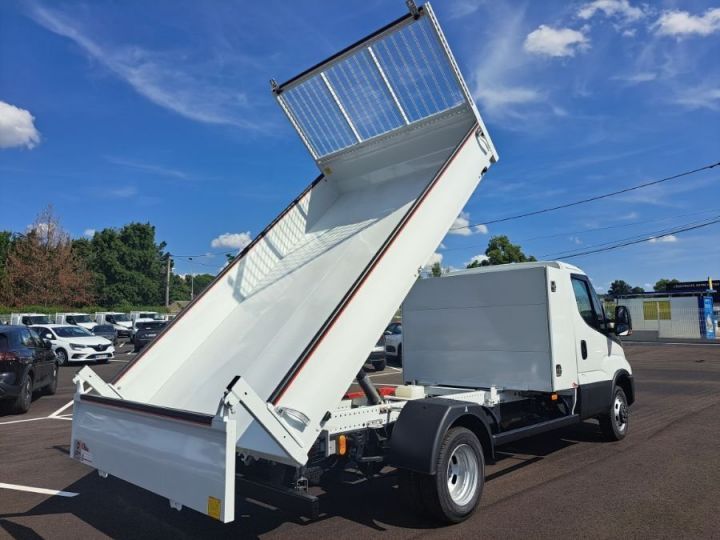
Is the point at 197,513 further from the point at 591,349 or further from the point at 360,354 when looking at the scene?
the point at 591,349

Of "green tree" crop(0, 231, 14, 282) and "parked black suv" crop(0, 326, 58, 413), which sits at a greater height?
"green tree" crop(0, 231, 14, 282)

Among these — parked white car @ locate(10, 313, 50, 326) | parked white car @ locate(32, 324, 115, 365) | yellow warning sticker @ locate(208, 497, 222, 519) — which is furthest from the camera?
parked white car @ locate(10, 313, 50, 326)

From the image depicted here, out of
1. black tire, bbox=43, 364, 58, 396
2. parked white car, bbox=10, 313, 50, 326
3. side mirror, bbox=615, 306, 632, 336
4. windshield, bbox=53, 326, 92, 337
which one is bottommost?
black tire, bbox=43, 364, 58, 396

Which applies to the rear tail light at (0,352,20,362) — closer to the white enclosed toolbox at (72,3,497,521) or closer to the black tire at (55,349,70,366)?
the white enclosed toolbox at (72,3,497,521)

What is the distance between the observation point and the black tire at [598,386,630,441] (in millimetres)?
7496

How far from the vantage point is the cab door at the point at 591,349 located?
680cm

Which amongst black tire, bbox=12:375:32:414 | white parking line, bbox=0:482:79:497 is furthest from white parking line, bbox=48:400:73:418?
white parking line, bbox=0:482:79:497

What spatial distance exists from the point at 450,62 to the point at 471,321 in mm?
3018

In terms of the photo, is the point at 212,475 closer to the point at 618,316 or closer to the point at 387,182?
the point at 387,182

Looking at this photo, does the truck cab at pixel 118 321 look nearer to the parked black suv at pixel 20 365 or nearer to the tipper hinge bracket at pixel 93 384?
the parked black suv at pixel 20 365

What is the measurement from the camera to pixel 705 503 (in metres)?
5.12

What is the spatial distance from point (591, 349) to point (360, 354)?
4218mm

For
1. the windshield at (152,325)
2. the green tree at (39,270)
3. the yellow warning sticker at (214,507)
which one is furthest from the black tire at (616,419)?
the green tree at (39,270)

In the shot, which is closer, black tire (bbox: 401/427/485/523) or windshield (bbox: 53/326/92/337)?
black tire (bbox: 401/427/485/523)
